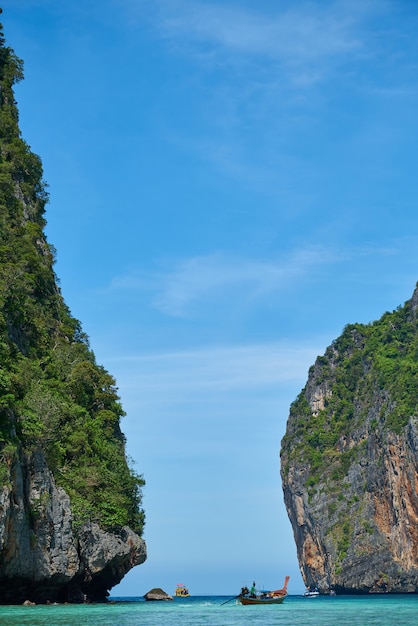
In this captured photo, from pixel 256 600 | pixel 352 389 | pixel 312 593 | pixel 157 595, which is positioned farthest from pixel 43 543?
pixel 352 389

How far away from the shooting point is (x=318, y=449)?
327ft

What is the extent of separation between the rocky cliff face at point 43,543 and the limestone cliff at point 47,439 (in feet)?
0.14

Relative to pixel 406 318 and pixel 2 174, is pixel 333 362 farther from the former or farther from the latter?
pixel 2 174

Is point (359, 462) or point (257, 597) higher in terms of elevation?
point (359, 462)

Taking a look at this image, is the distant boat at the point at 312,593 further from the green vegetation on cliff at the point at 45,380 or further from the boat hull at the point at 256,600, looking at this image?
the green vegetation on cliff at the point at 45,380

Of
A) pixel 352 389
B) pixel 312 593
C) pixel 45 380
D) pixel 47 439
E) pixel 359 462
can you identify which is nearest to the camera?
pixel 47 439

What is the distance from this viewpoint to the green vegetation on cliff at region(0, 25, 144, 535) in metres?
29.7

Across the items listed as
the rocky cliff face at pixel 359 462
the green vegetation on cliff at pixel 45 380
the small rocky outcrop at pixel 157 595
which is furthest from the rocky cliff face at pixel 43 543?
the rocky cliff face at pixel 359 462

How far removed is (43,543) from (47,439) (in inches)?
165

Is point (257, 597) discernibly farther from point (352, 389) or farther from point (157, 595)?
point (352, 389)

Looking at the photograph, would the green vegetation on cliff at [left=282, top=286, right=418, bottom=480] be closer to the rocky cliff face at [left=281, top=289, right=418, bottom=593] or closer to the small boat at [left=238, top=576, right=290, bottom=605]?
the rocky cliff face at [left=281, top=289, right=418, bottom=593]

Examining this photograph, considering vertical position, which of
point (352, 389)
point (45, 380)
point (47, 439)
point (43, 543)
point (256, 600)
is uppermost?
point (352, 389)

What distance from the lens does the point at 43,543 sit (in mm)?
30281

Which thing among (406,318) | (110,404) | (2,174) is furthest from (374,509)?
(2,174)
